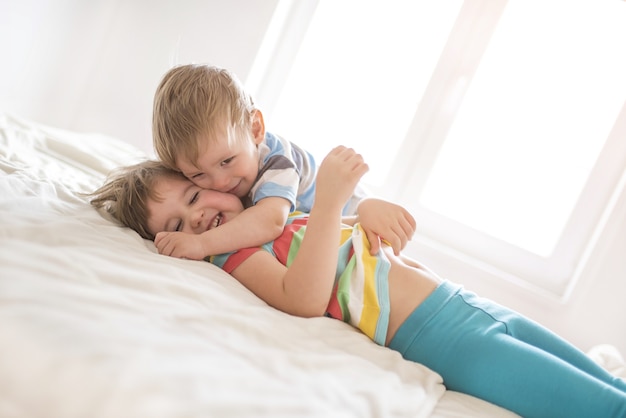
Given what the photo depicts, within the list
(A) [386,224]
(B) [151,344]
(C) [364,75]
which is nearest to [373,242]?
(A) [386,224]

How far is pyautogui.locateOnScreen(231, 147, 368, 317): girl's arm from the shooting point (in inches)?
33.3

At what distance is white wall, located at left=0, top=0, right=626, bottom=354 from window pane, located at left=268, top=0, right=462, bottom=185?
27 cm

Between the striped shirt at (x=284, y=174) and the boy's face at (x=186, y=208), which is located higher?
the striped shirt at (x=284, y=174)

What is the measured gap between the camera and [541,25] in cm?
198

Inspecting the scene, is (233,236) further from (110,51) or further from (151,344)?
(110,51)

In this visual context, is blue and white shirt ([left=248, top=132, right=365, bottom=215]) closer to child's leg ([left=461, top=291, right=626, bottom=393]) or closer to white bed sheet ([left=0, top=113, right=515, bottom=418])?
white bed sheet ([left=0, top=113, right=515, bottom=418])

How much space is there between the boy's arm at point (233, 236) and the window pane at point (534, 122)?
1.17m

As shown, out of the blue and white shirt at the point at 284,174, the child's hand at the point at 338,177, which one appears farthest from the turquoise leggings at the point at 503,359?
the blue and white shirt at the point at 284,174

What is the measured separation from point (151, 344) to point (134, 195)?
1.91 feet

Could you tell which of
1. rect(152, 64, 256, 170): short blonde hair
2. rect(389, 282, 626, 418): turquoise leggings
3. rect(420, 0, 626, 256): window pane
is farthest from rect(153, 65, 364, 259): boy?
rect(420, 0, 626, 256): window pane

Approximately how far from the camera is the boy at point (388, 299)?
0.82m

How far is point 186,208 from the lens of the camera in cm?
105

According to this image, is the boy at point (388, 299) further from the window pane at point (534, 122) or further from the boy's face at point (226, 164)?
the window pane at point (534, 122)

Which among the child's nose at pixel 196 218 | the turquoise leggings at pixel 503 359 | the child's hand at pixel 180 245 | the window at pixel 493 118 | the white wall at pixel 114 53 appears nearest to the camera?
the turquoise leggings at pixel 503 359
